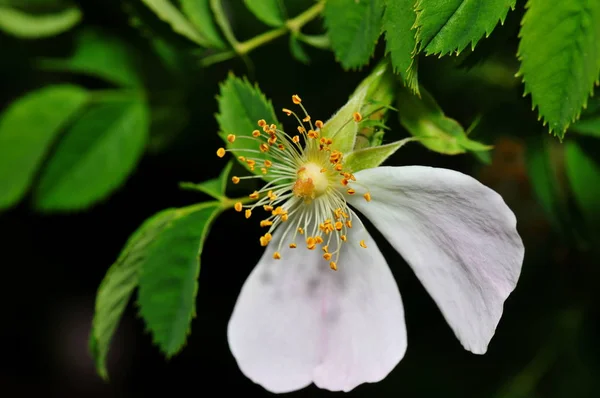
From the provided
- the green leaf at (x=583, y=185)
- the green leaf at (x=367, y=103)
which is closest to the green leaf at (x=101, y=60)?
the green leaf at (x=367, y=103)

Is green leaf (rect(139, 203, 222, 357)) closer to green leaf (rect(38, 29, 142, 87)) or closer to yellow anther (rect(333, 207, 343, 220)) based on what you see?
yellow anther (rect(333, 207, 343, 220))

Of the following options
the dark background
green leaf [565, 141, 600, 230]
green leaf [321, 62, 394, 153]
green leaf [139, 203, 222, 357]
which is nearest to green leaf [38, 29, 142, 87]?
the dark background

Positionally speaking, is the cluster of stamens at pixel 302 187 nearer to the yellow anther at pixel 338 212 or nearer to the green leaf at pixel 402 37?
the yellow anther at pixel 338 212

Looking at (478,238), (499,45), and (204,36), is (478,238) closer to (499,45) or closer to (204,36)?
(499,45)

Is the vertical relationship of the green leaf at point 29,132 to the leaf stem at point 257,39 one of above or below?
below

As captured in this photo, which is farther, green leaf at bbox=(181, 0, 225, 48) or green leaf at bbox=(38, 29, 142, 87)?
green leaf at bbox=(38, 29, 142, 87)

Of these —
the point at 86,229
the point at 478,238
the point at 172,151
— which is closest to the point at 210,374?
the point at 86,229
